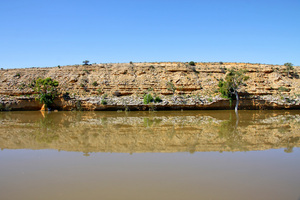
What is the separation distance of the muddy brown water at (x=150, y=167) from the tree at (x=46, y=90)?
1553cm

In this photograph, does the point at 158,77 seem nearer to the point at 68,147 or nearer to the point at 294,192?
the point at 68,147

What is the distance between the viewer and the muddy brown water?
5.27 meters

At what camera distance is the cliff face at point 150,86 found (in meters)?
26.4

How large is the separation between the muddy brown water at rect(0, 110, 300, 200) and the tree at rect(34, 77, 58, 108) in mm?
15530

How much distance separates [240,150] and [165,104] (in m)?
17.3

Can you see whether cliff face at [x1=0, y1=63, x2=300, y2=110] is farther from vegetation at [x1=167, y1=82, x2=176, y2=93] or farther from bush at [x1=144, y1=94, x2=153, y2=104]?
bush at [x1=144, y1=94, x2=153, y2=104]

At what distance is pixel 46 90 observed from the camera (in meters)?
27.2

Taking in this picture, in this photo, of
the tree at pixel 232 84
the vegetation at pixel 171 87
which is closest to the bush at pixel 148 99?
the vegetation at pixel 171 87

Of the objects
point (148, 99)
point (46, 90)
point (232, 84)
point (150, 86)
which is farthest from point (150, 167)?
point (46, 90)

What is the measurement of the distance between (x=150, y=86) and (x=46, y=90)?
1306 cm

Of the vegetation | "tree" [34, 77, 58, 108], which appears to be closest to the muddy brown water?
"tree" [34, 77, 58, 108]

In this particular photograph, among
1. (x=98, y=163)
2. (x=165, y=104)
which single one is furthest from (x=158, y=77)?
(x=98, y=163)

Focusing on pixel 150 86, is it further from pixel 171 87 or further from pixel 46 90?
pixel 46 90

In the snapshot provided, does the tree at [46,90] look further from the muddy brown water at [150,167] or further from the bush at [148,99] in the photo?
the muddy brown water at [150,167]
